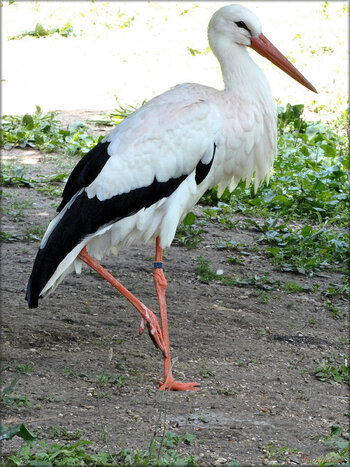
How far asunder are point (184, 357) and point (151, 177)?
0.96 m

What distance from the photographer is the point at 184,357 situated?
4055 millimetres

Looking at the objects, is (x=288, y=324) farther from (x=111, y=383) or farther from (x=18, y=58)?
(x=18, y=58)

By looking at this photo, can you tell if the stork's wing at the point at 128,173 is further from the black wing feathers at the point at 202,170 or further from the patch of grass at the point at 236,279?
the patch of grass at the point at 236,279

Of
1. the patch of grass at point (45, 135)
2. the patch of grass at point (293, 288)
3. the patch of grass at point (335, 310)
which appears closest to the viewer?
the patch of grass at point (335, 310)

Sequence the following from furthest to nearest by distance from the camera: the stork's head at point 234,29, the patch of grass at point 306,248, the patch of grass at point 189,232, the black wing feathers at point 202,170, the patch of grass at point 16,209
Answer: the patch of grass at point 16,209, the patch of grass at point 189,232, the patch of grass at point 306,248, the stork's head at point 234,29, the black wing feathers at point 202,170

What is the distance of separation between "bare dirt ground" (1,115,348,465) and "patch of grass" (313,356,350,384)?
0.05m

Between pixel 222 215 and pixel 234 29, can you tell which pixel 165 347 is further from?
pixel 222 215

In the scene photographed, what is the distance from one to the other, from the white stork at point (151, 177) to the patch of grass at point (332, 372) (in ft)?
2.57

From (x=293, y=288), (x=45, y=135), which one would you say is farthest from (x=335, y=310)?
(x=45, y=135)

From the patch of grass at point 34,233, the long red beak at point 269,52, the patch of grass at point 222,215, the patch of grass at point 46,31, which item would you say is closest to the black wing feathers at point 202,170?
the long red beak at point 269,52

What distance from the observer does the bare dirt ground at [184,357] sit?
317 centimetres

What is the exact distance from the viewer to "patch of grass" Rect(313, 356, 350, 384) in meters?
3.90

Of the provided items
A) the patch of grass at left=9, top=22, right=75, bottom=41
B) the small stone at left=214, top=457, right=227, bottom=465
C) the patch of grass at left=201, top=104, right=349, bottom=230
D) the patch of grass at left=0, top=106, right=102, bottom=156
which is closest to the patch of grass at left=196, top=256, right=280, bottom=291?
the patch of grass at left=201, top=104, right=349, bottom=230

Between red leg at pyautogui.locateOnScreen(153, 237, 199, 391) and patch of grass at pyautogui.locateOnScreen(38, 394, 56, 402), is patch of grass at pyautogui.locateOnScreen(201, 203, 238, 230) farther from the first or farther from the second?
patch of grass at pyautogui.locateOnScreen(38, 394, 56, 402)
